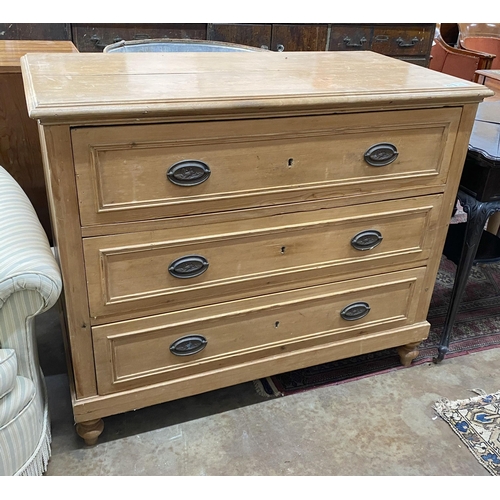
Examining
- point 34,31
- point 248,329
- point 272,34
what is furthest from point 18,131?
point 272,34

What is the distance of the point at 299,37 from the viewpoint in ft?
8.54

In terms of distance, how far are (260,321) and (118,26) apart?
5.20 ft

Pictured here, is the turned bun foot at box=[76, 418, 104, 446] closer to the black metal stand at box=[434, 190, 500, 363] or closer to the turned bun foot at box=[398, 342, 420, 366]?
the turned bun foot at box=[398, 342, 420, 366]

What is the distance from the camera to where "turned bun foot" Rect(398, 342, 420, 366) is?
1762 mm

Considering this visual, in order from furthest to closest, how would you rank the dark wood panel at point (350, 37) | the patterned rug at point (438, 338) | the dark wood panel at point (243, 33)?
the dark wood panel at point (350, 37)
the dark wood panel at point (243, 33)
the patterned rug at point (438, 338)

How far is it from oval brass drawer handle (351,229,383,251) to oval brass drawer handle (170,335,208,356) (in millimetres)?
502

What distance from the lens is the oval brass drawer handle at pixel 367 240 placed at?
1455 millimetres

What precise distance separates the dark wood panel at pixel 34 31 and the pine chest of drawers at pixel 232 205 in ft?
3.08

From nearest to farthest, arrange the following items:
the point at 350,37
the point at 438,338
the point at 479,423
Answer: the point at 479,423 < the point at 438,338 < the point at 350,37

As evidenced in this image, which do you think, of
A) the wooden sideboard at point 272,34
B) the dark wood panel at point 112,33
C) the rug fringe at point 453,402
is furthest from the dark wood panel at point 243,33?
the rug fringe at point 453,402

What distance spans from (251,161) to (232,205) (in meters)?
0.12

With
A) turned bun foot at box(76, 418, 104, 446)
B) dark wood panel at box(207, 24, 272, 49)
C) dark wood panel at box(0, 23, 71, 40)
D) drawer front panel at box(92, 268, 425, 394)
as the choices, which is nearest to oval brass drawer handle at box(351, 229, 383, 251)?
drawer front panel at box(92, 268, 425, 394)

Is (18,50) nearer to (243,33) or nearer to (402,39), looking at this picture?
(243,33)

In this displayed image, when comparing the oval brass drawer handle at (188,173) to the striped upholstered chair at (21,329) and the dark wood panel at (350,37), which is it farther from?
the dark wood panel at (350,37)
